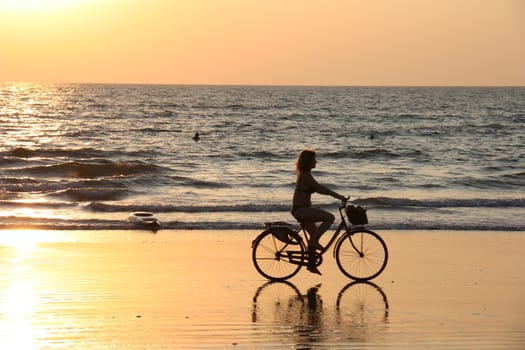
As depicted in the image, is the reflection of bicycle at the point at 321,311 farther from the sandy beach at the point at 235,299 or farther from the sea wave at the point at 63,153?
the sea wave at the point at 63,153

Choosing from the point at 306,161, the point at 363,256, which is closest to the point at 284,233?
the point at 306,161

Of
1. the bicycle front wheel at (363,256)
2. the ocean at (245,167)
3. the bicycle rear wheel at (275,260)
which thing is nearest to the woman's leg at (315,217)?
the bicycle rear wheel at (275,260)

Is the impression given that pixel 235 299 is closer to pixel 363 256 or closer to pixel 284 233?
pixel 284 233

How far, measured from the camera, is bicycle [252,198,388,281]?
466 inches

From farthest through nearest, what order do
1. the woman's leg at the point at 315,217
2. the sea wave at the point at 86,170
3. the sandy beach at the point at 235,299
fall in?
the sea wave at the point at 86,170 < the woman's leg at the point at 315,217 < the sandy beach at the point at 235,299

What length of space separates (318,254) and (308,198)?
0.80 meters

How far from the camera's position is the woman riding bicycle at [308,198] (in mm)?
11422

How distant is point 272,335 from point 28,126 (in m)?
48.9

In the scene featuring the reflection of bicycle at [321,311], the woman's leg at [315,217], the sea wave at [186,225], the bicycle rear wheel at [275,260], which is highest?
the sea wave at [186,225]

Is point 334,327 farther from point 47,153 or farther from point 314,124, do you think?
point 314,124

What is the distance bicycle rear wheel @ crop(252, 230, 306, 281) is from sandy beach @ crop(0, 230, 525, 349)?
16 centimetres

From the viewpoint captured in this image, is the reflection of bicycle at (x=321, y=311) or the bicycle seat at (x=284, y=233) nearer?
the reflection of bicycle at (x=321, y=311)

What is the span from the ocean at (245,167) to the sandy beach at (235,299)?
135 inches

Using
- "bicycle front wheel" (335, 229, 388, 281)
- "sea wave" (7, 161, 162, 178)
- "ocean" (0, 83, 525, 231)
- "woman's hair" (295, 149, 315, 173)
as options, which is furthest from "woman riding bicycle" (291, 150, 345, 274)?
"sea wave" (7, 161, 162, 178)
